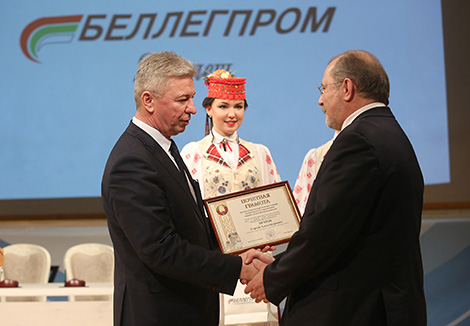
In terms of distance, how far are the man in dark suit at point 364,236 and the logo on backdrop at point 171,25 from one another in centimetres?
366

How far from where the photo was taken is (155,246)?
1927mm

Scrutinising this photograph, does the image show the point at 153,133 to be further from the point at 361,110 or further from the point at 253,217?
the point at 361,110

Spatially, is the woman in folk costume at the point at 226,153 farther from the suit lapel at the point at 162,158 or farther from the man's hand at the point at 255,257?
the suit lapel at the point at 162,158

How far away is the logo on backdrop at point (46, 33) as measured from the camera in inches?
225

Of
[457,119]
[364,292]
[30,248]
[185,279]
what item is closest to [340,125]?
[364,292]

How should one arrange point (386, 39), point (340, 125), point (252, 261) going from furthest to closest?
point (386, 39) → point (252, 261) → point (340, 125)

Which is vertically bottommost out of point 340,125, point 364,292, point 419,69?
point 364,292

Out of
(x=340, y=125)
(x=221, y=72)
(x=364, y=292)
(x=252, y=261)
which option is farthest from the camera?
(x=221, y=72)

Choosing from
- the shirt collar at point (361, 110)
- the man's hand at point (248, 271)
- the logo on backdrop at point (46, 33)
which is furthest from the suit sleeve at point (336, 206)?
the logo on backdrop at point (46, 33)

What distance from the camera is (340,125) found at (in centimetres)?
211

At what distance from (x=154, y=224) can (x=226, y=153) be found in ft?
5.76

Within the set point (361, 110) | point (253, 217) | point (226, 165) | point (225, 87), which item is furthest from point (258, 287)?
point (225, 87)

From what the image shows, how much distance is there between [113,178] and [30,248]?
9.58 feet

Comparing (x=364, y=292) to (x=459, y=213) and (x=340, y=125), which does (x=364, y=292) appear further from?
(x=459, y=213)
